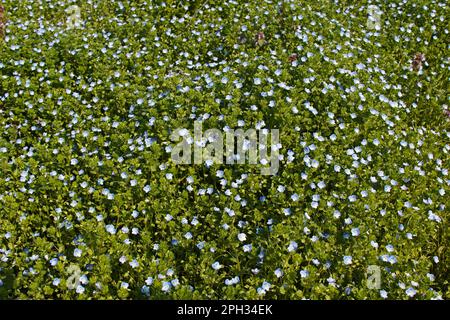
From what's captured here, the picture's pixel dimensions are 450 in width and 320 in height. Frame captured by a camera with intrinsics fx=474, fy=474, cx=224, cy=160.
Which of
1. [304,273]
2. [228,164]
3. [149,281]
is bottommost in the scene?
[149,281]

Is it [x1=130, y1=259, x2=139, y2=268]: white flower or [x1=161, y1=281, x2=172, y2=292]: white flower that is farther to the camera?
[x1=130, y1=259, x2=139, y2=268]: white flower

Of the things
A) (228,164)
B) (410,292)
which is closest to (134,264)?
(228,164)

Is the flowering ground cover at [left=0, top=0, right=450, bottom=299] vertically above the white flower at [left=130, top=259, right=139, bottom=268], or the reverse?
the flowering ground cover at [left=0, top=0, right=450, bottom=299]

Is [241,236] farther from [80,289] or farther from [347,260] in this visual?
[80,289]

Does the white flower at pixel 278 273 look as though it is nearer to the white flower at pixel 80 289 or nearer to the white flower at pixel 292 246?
the white flower at pixel 292 246

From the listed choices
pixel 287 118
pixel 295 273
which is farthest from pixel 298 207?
pixel 287 118

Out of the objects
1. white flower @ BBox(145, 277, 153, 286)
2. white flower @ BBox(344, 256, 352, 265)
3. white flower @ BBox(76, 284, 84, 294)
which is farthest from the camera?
white flower @ BBox(344, 256, 352, 265)

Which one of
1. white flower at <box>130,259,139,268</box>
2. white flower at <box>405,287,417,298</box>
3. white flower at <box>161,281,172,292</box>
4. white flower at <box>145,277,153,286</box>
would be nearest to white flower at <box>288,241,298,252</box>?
white flower at <box>405,287,417,298</box>

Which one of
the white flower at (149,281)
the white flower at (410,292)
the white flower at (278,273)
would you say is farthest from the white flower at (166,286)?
the white flower at (410,292)

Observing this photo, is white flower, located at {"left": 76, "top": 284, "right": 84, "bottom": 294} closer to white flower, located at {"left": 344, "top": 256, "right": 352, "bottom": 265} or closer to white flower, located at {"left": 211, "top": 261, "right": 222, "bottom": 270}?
white flower, located at {"left": 211, "top": 261, "right": 222, "bottom": 270}

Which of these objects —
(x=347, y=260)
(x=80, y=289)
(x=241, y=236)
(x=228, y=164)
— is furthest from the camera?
(x=228, y=164)
